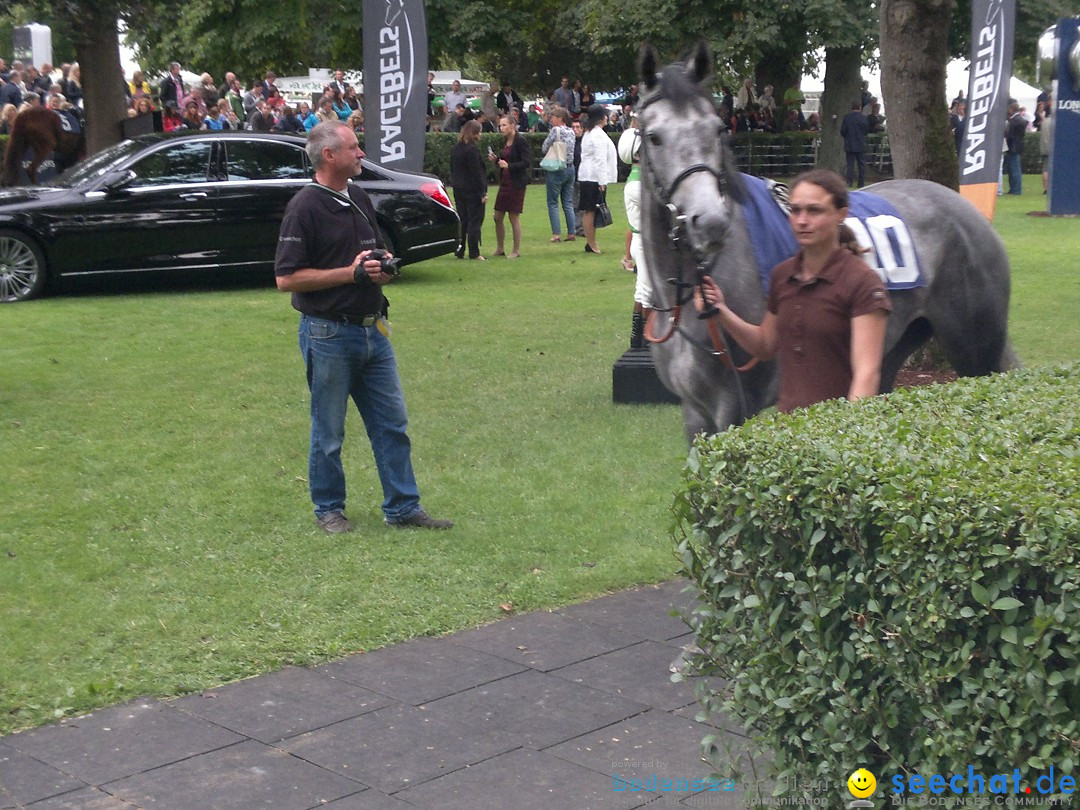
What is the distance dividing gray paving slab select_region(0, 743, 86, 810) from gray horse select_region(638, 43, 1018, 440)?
2839mm

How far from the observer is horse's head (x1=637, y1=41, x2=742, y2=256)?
5.11 metres

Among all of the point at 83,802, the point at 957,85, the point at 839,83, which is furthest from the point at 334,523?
the point at 957,85

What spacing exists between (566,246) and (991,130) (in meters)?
8.54

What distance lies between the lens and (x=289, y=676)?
5.45 m

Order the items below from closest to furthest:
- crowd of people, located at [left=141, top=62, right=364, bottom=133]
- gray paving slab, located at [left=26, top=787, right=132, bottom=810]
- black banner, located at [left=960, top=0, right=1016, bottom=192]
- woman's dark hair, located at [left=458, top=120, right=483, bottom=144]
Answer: gray paving slab, located at [left=26, top=787, right=132, bottom=810], black banner, located at [left=960, top=0, right=1016, bottom=192], woman's dark hair, located at [left=458, top=120, right=483, bottom=144], crowd of people, located at [left=141, top=62, right=364, bottom=133]

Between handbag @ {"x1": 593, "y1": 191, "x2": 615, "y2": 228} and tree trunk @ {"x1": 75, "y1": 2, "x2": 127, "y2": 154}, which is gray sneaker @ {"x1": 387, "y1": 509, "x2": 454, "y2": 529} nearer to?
handbag @ {"x1": 593, "y1": 191, "x2": 615, "y2": 228}

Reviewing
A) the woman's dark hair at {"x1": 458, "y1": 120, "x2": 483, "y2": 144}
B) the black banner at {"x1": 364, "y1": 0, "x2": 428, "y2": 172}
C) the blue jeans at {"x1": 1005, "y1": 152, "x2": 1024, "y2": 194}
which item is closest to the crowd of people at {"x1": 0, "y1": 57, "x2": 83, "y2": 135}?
the woman's dark hair at {"x1": 458, "y1": 120, "x2": 483, "y2": 144}

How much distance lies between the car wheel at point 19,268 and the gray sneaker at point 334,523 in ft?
Result: 30.9

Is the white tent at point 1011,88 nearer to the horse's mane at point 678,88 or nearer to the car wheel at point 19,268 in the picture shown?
the car wheel at point 19,268

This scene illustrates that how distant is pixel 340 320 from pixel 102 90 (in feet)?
50.4

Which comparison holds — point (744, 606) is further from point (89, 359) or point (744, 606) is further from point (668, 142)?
point (89, 359)

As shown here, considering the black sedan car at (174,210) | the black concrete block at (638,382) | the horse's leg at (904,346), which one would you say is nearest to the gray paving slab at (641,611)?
the horse's leg at (904,346)

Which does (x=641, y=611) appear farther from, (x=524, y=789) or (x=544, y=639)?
(x=524, y=789)

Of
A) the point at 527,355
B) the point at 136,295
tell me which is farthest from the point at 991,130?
the point at 136,295
